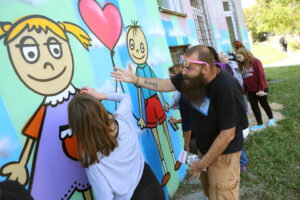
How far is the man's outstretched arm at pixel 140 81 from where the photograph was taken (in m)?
2.27

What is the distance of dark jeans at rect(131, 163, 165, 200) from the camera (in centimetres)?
167

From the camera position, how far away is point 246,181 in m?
3.21

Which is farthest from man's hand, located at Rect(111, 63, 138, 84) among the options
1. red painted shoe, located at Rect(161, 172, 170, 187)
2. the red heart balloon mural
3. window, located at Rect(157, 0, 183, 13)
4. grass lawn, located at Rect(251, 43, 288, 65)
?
grass lawn, located at Rect(251, 43, 288, 65)

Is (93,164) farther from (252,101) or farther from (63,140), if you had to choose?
(252,101)

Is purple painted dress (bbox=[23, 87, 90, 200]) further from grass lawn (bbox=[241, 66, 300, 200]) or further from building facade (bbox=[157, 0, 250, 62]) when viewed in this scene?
building facade (bbox=[157, 0, 250, 62])

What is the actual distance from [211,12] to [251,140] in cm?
503

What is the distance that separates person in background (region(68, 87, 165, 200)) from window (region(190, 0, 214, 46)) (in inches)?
231

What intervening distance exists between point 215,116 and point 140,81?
0.88 m

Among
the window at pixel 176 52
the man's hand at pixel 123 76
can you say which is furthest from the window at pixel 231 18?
the man's hand at pixel 123 76

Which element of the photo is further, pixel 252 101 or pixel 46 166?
pixel 252 101

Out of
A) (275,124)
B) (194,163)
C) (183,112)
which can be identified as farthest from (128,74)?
(275,124)

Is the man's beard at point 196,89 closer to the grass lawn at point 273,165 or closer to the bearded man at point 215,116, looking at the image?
the bearded man at point 215,116

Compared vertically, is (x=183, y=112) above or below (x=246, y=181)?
above

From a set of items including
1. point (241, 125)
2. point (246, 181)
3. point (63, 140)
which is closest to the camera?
point (63, 140)
